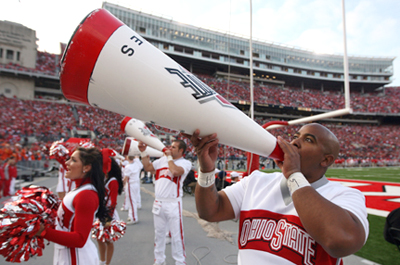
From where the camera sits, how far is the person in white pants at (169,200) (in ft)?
11.4

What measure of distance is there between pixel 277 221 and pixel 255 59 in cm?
4550

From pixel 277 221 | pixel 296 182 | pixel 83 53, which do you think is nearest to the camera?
pixel 83 53

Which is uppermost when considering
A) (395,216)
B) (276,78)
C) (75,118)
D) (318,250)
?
(276,78)

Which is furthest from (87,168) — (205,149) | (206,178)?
(205,149)

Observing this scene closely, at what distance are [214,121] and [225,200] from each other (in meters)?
0.69

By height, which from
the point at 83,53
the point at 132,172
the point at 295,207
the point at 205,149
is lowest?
the point at 132,172

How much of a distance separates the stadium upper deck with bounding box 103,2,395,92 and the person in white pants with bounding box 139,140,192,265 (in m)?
36.4

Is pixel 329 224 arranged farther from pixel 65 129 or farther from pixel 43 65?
pixel 43 65

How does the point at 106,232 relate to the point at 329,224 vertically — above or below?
below

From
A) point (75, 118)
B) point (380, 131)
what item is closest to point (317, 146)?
point (75, 118)

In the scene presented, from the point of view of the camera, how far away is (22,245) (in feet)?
4.97

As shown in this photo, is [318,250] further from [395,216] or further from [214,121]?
[395,216]

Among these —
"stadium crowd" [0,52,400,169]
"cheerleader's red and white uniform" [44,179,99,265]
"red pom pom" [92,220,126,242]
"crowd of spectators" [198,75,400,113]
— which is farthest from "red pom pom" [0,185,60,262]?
"crowd of spectators" [198,75,400,113]

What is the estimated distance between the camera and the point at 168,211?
149 inches
